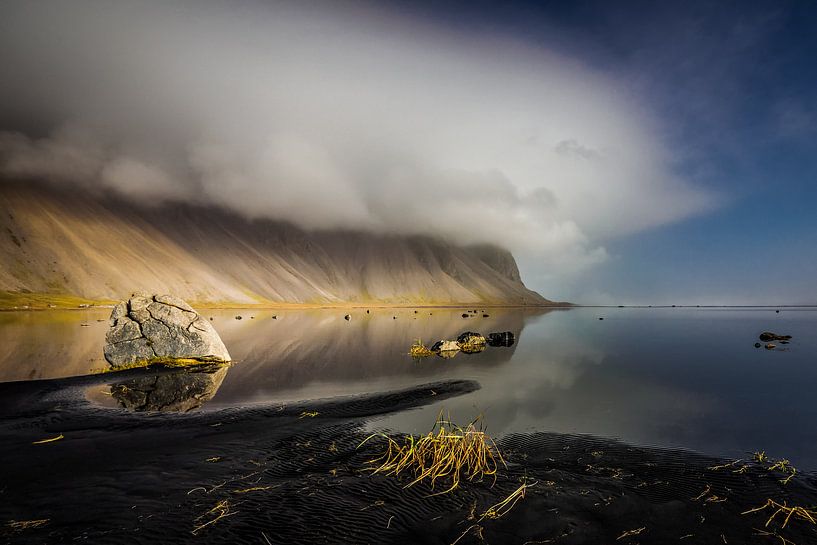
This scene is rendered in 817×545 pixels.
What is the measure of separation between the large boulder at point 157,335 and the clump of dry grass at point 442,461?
64.4 ft

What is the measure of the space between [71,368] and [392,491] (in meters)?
24.7

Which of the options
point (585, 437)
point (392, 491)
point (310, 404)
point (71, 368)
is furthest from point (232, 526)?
point (71, 368)

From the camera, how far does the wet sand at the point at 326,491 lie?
7148 mm

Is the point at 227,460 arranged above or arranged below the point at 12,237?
below

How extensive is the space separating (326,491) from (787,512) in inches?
386

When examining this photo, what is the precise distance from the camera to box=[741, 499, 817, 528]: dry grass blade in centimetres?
785

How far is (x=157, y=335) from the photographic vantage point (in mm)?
25266

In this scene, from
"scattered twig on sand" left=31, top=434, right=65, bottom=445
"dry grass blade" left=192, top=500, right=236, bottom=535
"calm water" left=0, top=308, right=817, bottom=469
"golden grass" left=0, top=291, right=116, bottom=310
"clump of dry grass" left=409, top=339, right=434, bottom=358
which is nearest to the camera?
"dry grass blade" left=192, top=500, right=236, bottom=535

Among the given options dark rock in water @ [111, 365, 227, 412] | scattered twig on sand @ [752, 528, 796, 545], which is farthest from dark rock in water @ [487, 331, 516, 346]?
scattered twig on sand @ [752, 528, 796, 545]

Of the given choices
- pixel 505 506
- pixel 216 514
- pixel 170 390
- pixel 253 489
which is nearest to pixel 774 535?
pixel 505 506

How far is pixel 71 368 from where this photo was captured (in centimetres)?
2345

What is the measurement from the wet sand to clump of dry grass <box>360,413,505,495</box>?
0.44 metres

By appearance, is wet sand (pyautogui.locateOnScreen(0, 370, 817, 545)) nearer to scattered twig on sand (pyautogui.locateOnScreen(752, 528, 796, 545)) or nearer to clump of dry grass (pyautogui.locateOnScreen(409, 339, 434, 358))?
scattered twig on sand (pyautogui.locateOnScreen(752, 528, 796, 545))

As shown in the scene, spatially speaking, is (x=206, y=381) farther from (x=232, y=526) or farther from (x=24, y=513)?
(x=232, y=526)
